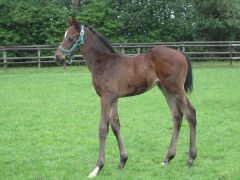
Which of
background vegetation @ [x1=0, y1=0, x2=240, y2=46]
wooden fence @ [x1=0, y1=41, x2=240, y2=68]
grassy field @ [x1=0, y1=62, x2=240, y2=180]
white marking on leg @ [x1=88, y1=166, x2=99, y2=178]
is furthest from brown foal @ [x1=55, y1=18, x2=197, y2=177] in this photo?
background vegetation @ [x1=0, y1=0, x2=240, y2=46]

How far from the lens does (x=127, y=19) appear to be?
102 feet

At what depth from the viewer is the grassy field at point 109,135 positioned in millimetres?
6344

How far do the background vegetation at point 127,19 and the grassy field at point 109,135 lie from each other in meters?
12.6

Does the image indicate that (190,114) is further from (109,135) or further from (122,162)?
(109,135)

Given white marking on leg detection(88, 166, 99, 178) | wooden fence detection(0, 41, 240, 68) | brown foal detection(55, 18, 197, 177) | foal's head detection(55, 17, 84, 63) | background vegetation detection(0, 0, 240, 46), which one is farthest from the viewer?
background vegetation detection(0, 0, 240, 46)

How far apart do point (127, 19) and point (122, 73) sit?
82.2 ft

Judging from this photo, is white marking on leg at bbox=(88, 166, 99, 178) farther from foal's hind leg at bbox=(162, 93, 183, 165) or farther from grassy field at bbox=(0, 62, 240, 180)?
foal's hind leg at bbox=(162, 93, 183, 165)

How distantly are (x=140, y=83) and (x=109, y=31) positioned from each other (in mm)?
23107

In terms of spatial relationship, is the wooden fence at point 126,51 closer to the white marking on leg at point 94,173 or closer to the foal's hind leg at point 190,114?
the foal's hind leg at point 190,114

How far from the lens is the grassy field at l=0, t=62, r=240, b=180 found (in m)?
6.34

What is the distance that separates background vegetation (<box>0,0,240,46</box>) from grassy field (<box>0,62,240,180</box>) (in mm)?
12580

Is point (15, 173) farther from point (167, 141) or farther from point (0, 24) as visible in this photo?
point (0, 24)

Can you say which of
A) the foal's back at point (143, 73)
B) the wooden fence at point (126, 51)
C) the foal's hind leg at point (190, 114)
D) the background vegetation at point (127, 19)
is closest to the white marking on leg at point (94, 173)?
the foal's back at point (143, 73)

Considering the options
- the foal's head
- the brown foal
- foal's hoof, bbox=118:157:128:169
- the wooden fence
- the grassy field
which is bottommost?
the wooden fence
